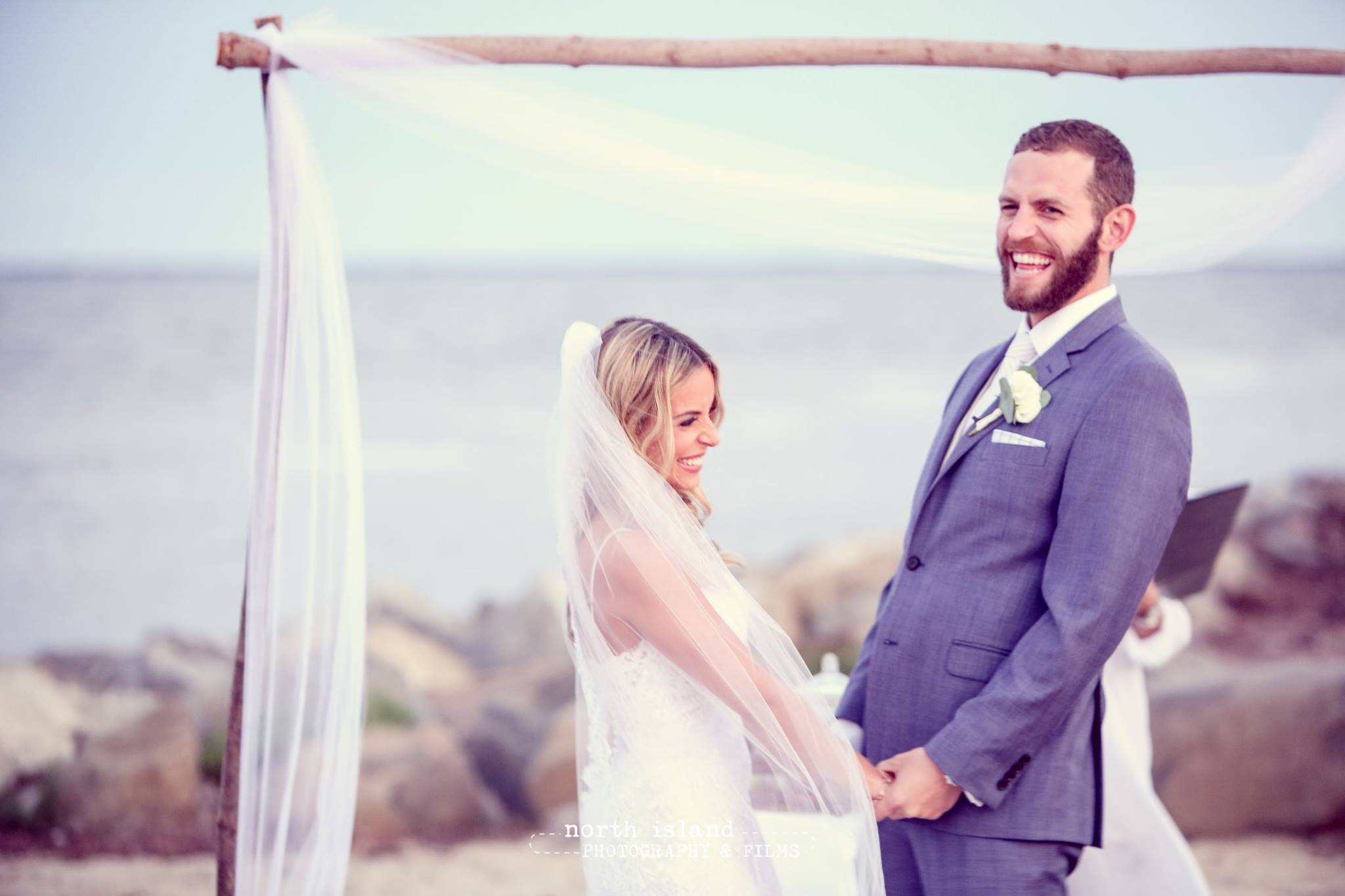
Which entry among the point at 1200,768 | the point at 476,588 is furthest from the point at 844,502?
the point at 1200,768

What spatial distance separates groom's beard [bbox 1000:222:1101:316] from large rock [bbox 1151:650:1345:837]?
3.35m

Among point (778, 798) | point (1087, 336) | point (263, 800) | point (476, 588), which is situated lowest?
point (476, 588)

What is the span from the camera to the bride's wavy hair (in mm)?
2070

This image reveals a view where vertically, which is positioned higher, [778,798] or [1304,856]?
[778,798]

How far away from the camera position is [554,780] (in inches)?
211

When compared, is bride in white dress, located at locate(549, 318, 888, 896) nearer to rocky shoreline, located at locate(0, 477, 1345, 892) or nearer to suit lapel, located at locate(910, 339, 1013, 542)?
suit lapel, located at locate(910, 339, 1013, 542)

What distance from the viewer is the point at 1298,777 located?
4.66 m

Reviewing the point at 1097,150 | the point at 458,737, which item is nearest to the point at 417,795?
the point at 458,737

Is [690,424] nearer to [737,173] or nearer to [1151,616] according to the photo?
[737,173]

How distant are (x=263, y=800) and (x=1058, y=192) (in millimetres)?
1919

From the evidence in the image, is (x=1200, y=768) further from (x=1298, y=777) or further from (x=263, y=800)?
(x=263, y=800)

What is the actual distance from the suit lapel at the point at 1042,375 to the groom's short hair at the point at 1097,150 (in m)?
0.18

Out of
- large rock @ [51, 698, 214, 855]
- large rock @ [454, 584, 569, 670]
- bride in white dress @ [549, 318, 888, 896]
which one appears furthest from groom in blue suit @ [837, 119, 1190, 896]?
large rock @ [454, 584, 569, 670]

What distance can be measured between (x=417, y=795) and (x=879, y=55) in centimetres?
390
